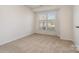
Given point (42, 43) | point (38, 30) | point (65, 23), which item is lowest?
point (42, 43)

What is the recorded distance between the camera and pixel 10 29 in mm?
1610

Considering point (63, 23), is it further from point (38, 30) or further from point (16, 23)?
point (16, 23)

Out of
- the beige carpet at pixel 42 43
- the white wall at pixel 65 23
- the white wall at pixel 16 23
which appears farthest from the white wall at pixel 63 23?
the white wall at pixel 16 23

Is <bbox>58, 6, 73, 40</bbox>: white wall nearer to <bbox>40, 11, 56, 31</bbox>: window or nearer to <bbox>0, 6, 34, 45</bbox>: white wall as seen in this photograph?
<bbox>40, 11, 56, 31</bbox>: window

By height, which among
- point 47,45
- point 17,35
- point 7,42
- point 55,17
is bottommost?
point 47,45

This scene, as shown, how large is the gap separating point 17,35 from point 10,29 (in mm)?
201

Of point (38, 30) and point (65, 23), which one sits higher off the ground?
point (65, 23)

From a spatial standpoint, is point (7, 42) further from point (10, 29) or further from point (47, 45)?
point (47, 45)

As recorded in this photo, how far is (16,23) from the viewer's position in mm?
1634

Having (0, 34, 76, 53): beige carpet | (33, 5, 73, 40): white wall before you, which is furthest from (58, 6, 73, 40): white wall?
(0, 34, 76, 53): beige carpet

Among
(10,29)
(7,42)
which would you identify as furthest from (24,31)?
(7,42)

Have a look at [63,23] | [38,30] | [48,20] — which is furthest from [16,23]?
[63,23]

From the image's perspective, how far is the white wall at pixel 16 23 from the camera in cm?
151

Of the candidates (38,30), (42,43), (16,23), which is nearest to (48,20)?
(38,30)
